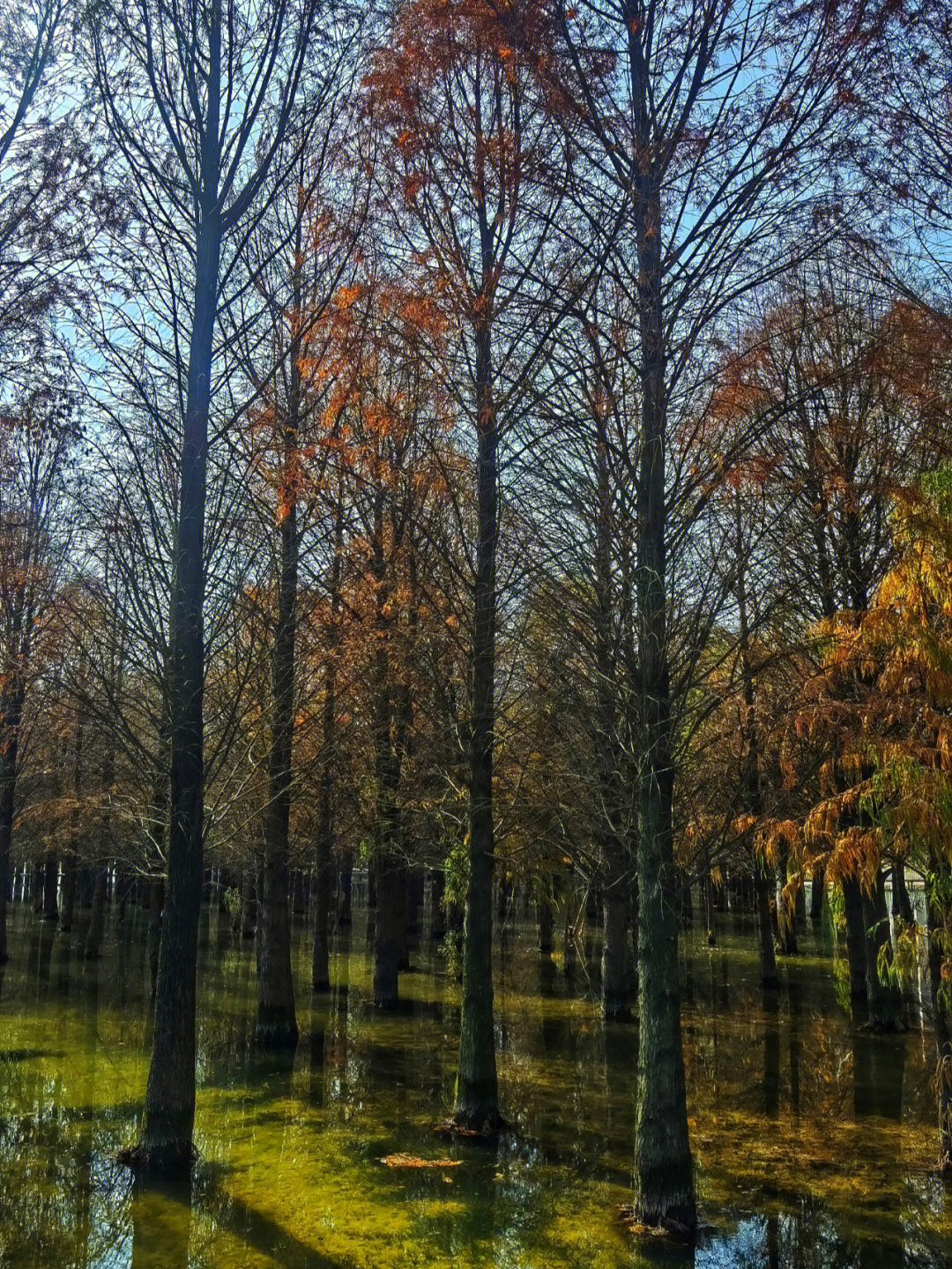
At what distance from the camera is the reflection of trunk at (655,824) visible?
797 centimetres

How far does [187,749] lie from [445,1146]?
499cm

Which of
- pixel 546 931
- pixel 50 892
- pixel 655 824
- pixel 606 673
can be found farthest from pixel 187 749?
pixel 50 892

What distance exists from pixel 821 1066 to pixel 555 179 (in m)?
12.6

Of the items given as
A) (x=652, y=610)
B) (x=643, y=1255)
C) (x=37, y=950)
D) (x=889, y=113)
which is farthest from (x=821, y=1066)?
(x=37, y=950)

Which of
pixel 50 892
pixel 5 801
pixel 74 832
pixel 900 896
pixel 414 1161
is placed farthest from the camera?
pixel 50 892

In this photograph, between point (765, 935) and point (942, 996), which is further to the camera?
point (765, 935)

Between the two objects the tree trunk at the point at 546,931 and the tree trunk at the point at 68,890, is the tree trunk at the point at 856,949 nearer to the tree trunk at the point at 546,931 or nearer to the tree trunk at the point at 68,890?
the tree trunk at the point at 546,931

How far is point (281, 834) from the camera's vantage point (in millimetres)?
16375

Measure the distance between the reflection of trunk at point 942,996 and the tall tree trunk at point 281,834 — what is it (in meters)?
8.60

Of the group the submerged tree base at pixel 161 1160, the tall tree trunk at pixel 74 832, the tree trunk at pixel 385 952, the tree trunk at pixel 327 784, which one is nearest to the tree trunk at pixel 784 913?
the submerged tree base at pixel 161 1160

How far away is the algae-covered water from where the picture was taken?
7723 millimetres

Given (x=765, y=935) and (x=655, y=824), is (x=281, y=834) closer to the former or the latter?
(x=655, y=824)

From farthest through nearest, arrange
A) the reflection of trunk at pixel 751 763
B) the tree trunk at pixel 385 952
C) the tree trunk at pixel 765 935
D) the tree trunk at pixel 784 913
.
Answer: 1. the tree trunk at pixel 765 935
2. the tree trunk at pixel 385 952
3. the tree trunk at pixel 784 913
4. the reflection of trunk at pixel 751 763

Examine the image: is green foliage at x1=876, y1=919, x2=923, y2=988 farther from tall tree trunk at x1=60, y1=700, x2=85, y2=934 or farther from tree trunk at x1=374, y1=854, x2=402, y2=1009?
tall tree trunk at x1=60, y1=700, x2=85, y2=934
